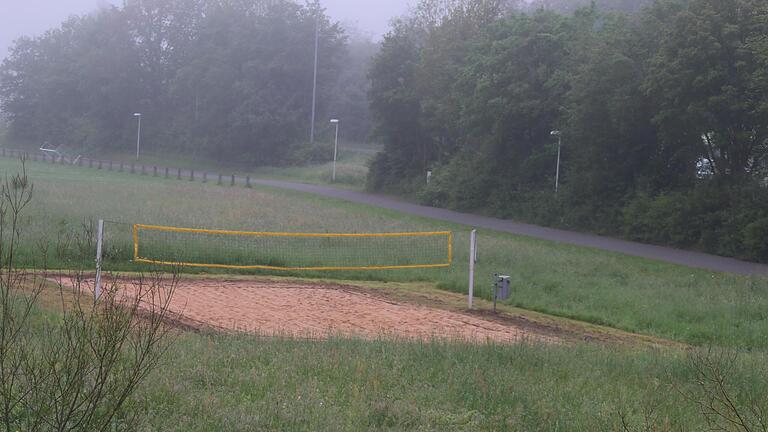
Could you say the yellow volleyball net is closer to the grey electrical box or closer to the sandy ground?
the sandy ground

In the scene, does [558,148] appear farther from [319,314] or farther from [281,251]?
[319,314]

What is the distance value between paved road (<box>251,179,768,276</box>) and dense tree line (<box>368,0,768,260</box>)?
1094 mm

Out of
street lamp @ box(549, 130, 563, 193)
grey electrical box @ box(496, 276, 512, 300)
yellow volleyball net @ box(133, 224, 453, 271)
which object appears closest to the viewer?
grey electrical box @ box(496, 276, 512, 300)

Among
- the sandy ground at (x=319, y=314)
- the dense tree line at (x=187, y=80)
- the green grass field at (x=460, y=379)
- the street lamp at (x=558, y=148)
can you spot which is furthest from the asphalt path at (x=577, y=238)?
the dense tree line at (x=187, y=80)

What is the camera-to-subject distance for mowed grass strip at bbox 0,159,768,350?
1578 centimetres

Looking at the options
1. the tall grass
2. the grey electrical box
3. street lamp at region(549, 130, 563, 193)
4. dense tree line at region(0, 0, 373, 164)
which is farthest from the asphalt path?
dense tree line at region(0, 0, 373, 164)

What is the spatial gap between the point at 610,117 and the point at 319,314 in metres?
23.3

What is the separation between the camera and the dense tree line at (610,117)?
94.4 ft

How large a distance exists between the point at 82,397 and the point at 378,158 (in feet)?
164

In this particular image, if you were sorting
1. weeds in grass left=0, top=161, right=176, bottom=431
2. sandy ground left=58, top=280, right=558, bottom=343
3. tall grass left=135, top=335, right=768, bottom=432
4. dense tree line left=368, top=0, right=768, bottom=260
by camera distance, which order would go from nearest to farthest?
weeds in grass left=0, top=161, right=176, bottom=431
tall grass left=135, top=335, right=768, bottom=432
sandy ground left=58, top=280, right=558, bottom=343
dense tree line left=368, top=0, right=768, bottom=260

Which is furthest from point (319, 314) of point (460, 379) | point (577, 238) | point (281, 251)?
point (577, 238)

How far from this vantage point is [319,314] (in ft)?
47.6

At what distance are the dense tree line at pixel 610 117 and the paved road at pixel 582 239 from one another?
109 centimetres

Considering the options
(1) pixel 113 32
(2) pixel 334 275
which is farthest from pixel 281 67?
(2) pixel 334 275
